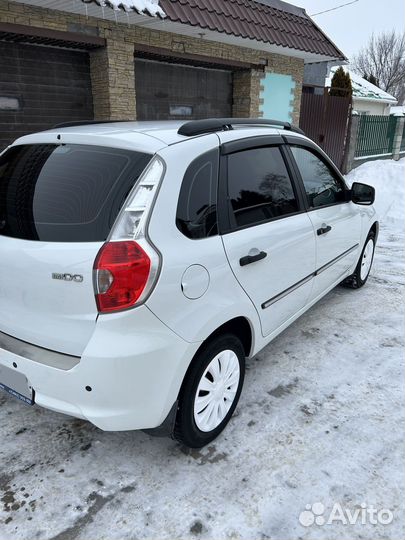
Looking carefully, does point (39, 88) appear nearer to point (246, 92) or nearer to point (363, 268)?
point (246, 92)

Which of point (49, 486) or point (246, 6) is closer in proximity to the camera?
point (49, 486)

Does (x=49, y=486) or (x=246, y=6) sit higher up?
(x=246, y=6)

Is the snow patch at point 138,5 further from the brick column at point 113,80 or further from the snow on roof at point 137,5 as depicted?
the brick column at point 113,80

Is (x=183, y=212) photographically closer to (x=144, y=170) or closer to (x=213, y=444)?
(x=144, y=170)

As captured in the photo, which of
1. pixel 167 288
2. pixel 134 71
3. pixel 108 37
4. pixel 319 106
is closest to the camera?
pixel 167 288

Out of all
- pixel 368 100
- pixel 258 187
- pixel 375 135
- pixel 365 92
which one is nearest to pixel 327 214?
pixel 258 187

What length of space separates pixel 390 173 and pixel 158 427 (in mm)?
10461

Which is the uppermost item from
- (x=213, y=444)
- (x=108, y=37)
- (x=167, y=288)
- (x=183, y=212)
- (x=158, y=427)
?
(x=108, y=37)

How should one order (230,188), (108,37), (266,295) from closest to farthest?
(230,188), (266,295), (108,37)

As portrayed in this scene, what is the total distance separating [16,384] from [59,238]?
757 millimetres

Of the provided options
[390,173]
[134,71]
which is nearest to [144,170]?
[134,71]

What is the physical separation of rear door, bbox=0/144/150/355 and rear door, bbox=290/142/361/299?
5.36 ft

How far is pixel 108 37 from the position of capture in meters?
6.95

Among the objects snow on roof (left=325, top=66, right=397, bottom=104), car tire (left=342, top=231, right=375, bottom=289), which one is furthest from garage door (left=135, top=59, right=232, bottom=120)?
snow on roof (left=325, top=66, right=397, bottom=104)
